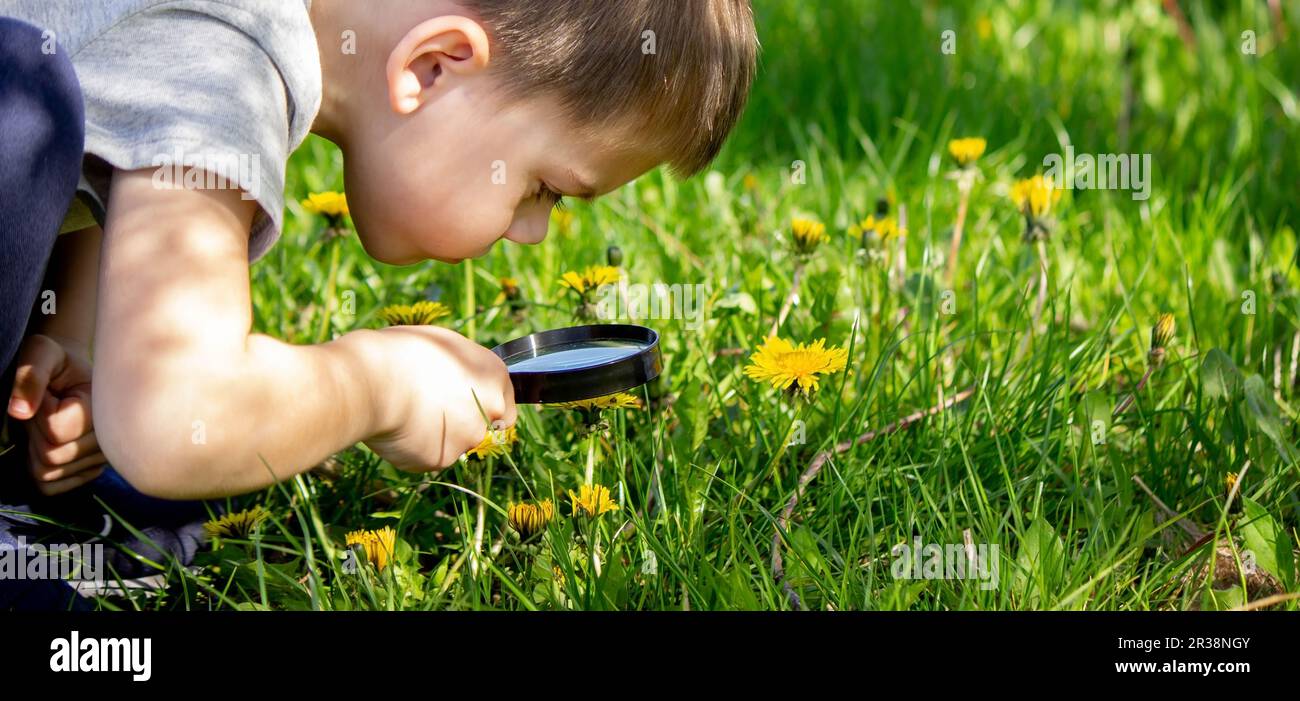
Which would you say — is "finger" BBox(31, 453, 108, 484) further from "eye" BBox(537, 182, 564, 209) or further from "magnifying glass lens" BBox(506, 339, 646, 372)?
"eye" BBox(537, 182, 564, 209)

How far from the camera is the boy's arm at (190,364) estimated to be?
4.28 feet

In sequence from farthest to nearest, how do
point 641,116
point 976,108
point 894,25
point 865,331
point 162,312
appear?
point 894,25 < point 976,108 < point 865,331 < point 641,116 < point 162,312

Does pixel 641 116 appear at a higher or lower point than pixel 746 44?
lower

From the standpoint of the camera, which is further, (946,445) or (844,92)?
(844,92)

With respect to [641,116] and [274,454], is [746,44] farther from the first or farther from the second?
[274,454]

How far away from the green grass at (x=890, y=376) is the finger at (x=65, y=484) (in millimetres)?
193

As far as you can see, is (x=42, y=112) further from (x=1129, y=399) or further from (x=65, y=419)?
(x=1129, y=399)

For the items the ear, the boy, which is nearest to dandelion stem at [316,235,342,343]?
Result: the boy

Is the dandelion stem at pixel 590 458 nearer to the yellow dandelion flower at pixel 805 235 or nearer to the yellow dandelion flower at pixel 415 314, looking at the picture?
the yellow dandelion flower at pixel 415 314

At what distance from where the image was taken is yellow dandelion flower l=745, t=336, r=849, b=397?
172 cm

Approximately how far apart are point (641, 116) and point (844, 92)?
6.03 feet

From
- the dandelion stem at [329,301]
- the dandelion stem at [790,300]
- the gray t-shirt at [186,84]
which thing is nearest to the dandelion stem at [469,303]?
the dandelion stem at [329,301]

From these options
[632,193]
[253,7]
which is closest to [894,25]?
[632,193]
